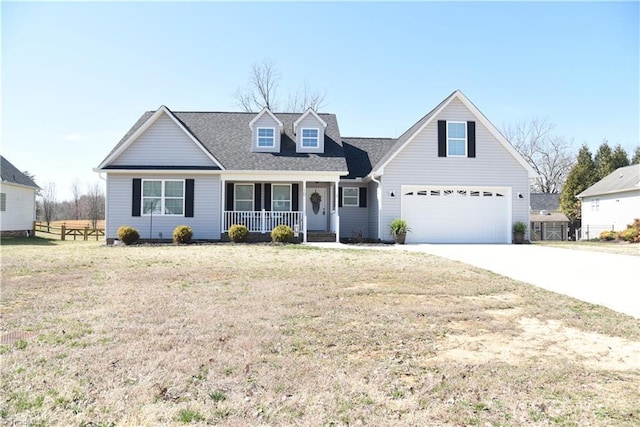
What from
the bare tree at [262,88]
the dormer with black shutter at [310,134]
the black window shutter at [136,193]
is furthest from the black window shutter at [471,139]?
the bare tree at [262,88]

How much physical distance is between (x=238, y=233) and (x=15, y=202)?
16865 mm

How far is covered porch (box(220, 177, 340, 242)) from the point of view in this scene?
18812 mm

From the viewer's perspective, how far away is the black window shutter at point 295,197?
19984 millimetres

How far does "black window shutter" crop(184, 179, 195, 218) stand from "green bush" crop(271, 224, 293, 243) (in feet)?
12.7

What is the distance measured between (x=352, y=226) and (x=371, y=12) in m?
10.5

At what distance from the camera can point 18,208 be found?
84.3ft

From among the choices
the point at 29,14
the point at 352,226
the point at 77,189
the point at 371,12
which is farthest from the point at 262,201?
the point at 77,189

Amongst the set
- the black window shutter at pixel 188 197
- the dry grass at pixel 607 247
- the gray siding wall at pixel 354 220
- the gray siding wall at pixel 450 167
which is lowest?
the dry grass at pixel 607 247

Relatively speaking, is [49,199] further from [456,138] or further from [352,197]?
[456,138]

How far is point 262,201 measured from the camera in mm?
19781

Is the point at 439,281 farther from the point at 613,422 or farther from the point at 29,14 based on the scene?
the point at 29,14

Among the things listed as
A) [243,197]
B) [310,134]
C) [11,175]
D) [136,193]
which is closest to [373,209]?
[310,134]

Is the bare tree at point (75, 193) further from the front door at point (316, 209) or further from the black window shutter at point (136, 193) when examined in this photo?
the front door at point (316, 209)

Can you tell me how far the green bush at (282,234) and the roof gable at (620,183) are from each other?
23.1 metres
